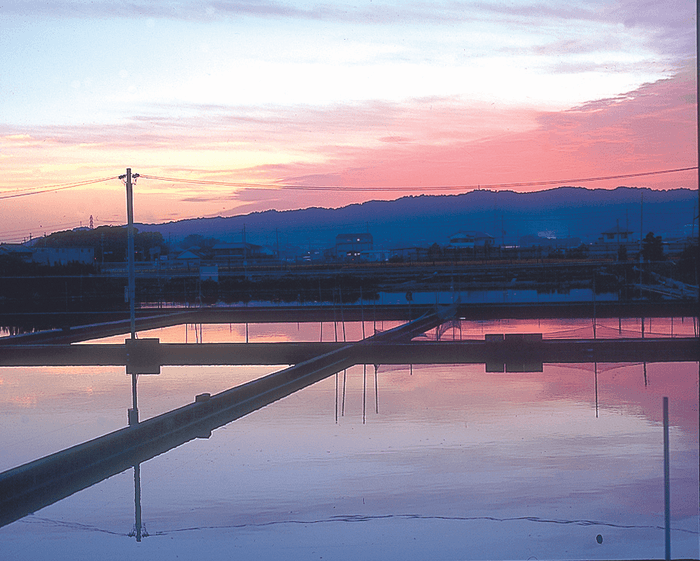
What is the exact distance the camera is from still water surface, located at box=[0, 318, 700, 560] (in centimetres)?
799

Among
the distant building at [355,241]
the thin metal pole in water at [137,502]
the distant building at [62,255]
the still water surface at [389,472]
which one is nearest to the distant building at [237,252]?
the distant building at [355,241]

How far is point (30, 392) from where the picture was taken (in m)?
15.7

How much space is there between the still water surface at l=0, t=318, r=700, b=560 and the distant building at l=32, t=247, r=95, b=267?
4811 cm

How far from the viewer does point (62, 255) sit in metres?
64.9

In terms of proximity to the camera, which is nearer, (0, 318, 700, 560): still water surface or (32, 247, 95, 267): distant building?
(0, 318, 700, 560): still water surface

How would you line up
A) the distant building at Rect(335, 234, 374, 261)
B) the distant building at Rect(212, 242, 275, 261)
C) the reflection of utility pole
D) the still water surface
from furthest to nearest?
1. the distant building at Rect(335, 234, 374, 261)
2. the distant building at Rect(212, 242, 275, 261)
3. the reflection of utility pole
4. the still water surface

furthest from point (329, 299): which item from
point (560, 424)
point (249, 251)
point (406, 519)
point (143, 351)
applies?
point (249, 251)

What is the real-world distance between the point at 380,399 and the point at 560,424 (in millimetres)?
3471

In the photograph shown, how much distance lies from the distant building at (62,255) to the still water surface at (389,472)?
4811cm

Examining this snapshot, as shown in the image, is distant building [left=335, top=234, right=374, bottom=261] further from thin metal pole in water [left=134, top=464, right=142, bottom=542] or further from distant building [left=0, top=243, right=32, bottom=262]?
thin metal pole in water [left=134, top=464, right=142, bottom=542]

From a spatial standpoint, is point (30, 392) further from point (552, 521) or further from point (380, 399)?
point (552, 521)

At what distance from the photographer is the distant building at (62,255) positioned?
2427 inches

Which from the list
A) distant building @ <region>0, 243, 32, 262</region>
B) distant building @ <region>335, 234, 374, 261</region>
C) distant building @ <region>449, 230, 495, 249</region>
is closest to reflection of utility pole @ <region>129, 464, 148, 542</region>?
distant building @ <region>0, 243, 32, 262</region>

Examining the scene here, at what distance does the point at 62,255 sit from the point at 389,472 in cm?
6015
